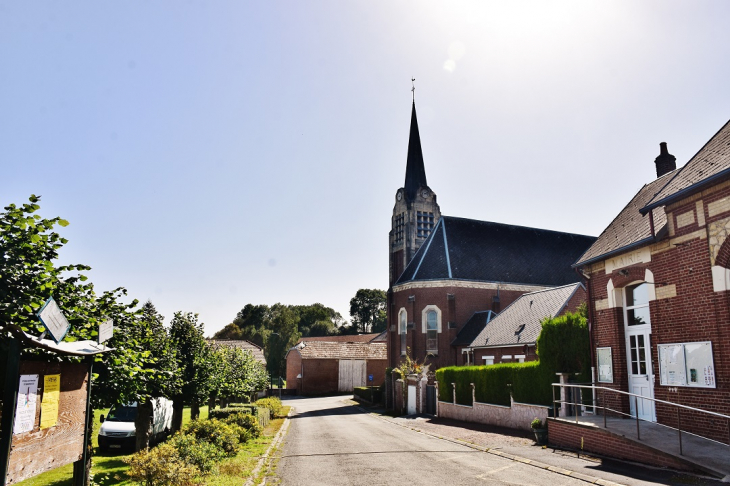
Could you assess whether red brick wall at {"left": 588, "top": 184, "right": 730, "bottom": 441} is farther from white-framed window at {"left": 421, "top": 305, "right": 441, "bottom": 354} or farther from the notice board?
white-framed window at {"left": 421, "top": 305, "right": 441, "bottom": 354}

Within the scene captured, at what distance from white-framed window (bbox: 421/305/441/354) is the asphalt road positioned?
66.1 feet

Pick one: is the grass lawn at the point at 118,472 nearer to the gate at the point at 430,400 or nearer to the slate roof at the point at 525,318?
the gate at the point at 430,400

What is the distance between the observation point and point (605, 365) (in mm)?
15539

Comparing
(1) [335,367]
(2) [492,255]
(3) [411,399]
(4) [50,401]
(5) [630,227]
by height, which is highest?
(2) [492,255]

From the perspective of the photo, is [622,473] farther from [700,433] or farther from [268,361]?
[268,361]

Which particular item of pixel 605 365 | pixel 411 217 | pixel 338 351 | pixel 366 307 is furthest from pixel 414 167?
pixel 366 307

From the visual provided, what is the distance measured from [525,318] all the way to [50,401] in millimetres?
26421

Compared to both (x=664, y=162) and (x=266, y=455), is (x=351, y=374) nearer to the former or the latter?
(x=664, y=162)

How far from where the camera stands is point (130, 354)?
27.4ft

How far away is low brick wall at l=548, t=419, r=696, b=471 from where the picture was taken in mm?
10391

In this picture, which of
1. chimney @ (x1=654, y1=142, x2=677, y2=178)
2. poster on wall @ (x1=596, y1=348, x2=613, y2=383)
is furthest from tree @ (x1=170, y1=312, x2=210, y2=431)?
chimney @ (x1=654, y1=142, x2=677, y2=178)

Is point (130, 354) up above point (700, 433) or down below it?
above

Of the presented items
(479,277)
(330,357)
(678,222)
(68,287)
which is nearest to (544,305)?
(479,277)

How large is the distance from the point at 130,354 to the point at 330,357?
156 ft
